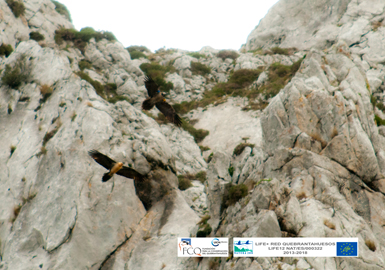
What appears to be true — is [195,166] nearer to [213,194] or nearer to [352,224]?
[213,194]

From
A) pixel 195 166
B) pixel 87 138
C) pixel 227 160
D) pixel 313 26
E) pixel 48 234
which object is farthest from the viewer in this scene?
pixel 313 26

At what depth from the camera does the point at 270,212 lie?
1120cm

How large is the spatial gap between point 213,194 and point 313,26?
5417 centimetres

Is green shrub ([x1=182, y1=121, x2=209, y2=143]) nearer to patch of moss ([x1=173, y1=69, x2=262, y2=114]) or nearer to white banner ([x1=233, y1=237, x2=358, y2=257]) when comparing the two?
patch of moss ([x1=173, y1=69, x2=262, y2=114])

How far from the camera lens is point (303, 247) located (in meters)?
10.1

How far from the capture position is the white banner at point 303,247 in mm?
9930

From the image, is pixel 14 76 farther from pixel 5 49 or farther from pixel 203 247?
pixel 203 247

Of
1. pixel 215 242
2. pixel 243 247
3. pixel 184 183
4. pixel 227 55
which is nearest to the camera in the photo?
pixel 243 247

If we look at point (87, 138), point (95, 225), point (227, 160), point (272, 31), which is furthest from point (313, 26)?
point (95, 225)

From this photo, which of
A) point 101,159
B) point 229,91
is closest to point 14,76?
point 101,159

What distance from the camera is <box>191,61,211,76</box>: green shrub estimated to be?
48.0 m

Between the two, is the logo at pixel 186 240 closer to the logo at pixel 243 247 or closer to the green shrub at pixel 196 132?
the logo at pixel 243 247

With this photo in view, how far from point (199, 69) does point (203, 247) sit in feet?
129

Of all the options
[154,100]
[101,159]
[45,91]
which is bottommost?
[101,159]
